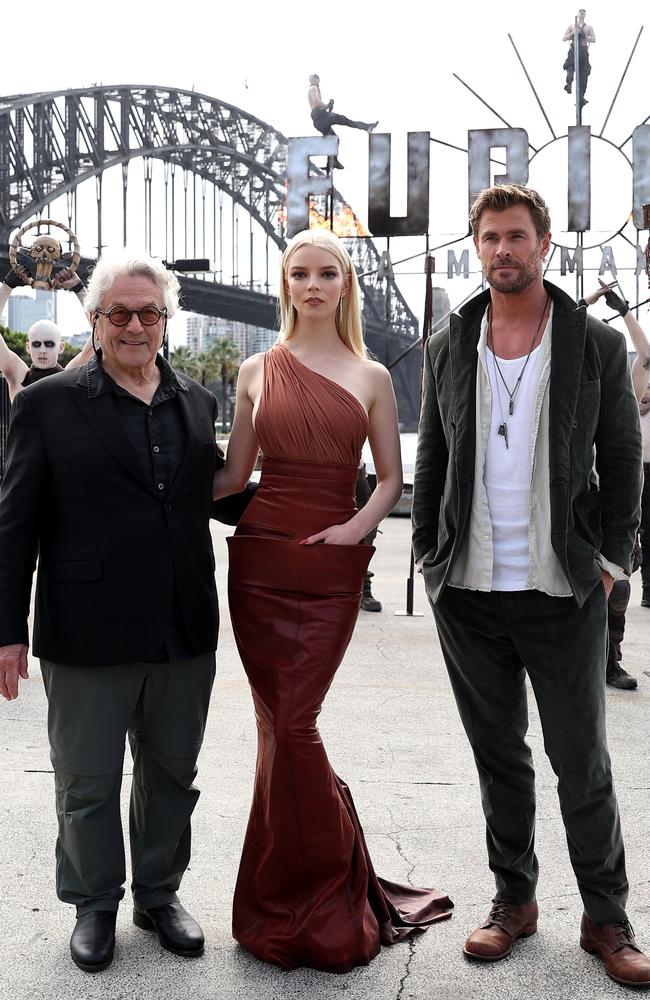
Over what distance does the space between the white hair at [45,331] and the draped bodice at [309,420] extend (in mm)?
3623

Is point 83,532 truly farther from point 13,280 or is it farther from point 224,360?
point 224,360

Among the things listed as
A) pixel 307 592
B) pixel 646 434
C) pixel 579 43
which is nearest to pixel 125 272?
pixel 307 592

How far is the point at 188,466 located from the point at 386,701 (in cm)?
273

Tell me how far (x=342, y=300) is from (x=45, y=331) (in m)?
3.64

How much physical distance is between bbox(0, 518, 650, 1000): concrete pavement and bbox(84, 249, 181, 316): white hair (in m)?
1.62

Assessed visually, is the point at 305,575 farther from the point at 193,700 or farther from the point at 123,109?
the point at 123,109

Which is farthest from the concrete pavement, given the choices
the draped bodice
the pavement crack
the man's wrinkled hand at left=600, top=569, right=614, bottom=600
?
the draped bodice

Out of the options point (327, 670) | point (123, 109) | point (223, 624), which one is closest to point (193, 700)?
point (327, 670)

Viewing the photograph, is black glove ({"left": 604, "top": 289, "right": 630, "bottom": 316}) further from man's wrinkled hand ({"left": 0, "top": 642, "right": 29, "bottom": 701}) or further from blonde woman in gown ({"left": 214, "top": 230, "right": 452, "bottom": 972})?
man's wrinkled hand ({"left": 0, "top": 642, "right": 29, "bottom": 701})

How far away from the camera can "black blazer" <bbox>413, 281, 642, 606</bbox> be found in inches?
98.7

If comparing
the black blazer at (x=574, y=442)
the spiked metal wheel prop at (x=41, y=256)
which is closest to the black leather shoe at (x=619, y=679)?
the black blazer at (x=574, y=442)

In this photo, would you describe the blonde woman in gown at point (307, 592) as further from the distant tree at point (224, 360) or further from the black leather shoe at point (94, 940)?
the distant tree at point (224, 360)

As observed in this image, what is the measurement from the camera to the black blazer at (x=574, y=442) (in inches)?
98.7

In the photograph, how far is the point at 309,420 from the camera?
2.71m
